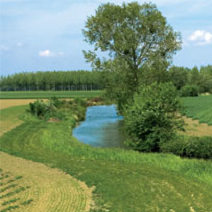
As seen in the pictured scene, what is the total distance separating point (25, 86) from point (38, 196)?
179 metres

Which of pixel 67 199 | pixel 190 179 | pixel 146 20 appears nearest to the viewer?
pixel 67 199

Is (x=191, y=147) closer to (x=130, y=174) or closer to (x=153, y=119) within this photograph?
(x=153, y=119)

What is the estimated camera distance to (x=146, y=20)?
125 ft

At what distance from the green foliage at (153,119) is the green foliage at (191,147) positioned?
34.0 inches

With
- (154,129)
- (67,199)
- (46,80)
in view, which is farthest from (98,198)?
(46,80)

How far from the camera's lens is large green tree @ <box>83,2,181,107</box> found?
1519 inches

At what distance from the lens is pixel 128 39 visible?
38531mm

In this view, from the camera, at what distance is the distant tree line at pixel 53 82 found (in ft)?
557

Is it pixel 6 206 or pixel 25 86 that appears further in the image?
pixel 25 86

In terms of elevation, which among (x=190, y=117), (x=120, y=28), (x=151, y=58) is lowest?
(x=190, y=117)

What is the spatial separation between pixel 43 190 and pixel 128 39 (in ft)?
93.1

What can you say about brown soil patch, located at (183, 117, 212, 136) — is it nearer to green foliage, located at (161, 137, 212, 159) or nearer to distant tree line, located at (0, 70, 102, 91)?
green foliage, located at (161, 137, 212, 159)

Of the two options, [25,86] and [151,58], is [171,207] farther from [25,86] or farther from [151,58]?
[25,86]

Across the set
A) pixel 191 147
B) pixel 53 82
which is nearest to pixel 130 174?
pixel 191 147
